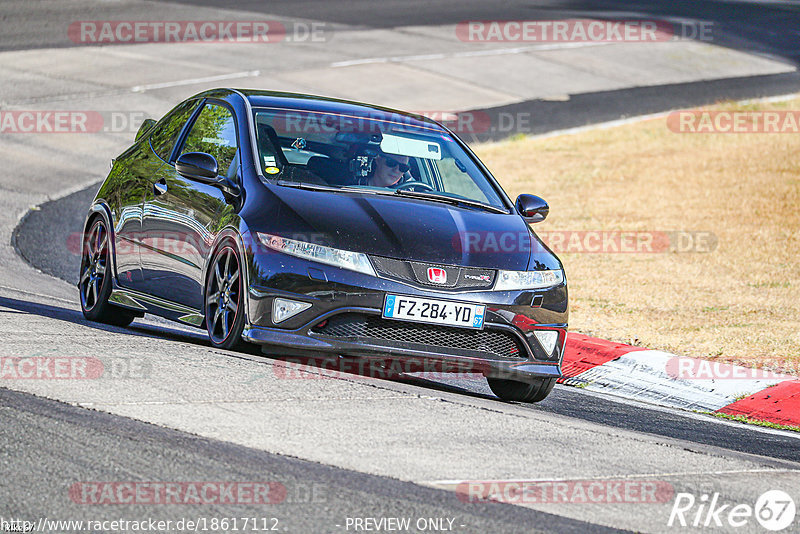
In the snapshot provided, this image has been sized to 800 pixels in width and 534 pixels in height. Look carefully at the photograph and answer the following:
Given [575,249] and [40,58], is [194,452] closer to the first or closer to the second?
[575,249]

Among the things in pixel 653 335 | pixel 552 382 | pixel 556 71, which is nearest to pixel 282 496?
pixel 552 382

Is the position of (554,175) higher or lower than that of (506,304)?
lower


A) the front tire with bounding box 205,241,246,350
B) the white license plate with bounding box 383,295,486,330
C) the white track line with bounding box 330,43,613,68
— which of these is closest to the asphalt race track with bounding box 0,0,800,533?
the front tire with bounding box 205,241,246,350

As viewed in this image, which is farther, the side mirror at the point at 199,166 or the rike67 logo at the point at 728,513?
the side mirror at the point at 199,166

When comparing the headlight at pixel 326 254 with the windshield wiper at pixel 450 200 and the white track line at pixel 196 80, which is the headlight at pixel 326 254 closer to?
the windshield wiper at pixel 450 200

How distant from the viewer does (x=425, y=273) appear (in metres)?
6.82

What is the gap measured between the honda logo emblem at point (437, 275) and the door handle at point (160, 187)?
208 centimetres

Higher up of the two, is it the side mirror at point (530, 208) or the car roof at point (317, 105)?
the car roof at point (317, 105)

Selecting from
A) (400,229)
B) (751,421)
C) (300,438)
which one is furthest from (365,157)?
(751,421)

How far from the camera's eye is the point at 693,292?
12.0 metres

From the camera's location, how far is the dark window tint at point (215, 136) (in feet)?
25.7

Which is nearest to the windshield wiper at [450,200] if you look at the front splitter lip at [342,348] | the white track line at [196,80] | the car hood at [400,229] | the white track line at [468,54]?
the car hood at [400,229]

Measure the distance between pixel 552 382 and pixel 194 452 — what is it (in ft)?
10.1

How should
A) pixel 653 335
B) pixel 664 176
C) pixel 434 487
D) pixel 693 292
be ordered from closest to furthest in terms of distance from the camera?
pixel 434 487
pixel 653 335
pixel 693 292
pixel 664 176
